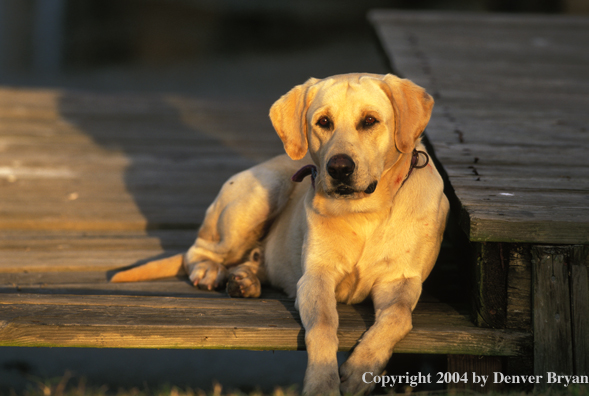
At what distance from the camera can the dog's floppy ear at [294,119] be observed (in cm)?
288

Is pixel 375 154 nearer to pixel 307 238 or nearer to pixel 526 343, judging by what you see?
pixel 307 238

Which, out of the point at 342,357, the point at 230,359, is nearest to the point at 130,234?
the point at 230,359

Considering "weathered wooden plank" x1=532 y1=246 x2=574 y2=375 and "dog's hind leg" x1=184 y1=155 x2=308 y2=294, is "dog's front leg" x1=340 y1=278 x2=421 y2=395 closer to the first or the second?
"weathered wooden plank" x1=532 y1=246 x2=574 y2=375

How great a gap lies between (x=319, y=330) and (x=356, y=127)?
0.83 meters

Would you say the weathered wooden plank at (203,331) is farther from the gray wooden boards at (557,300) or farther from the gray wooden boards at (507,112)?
the gray wooden boards at (507,112)

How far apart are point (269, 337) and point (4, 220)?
2575mm

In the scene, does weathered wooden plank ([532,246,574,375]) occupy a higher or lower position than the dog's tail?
higher

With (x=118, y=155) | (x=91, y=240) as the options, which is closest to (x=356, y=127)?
(x=91, y=240)

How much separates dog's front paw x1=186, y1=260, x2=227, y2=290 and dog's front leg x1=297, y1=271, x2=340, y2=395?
655 millimetres

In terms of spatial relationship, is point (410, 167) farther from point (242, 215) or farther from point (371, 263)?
point (242, 215)

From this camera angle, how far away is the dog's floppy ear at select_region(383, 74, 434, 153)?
107 inches

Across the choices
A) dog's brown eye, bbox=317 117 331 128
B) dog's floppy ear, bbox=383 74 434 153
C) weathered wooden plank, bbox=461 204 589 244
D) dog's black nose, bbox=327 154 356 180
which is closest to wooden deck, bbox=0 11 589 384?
weathered wooden plank, bbox=461 204 589 244

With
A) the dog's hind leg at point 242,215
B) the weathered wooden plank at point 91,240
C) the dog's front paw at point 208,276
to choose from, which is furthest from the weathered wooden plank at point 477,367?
the weathered wooden plank at point 91,240

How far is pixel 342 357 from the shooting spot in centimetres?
376
